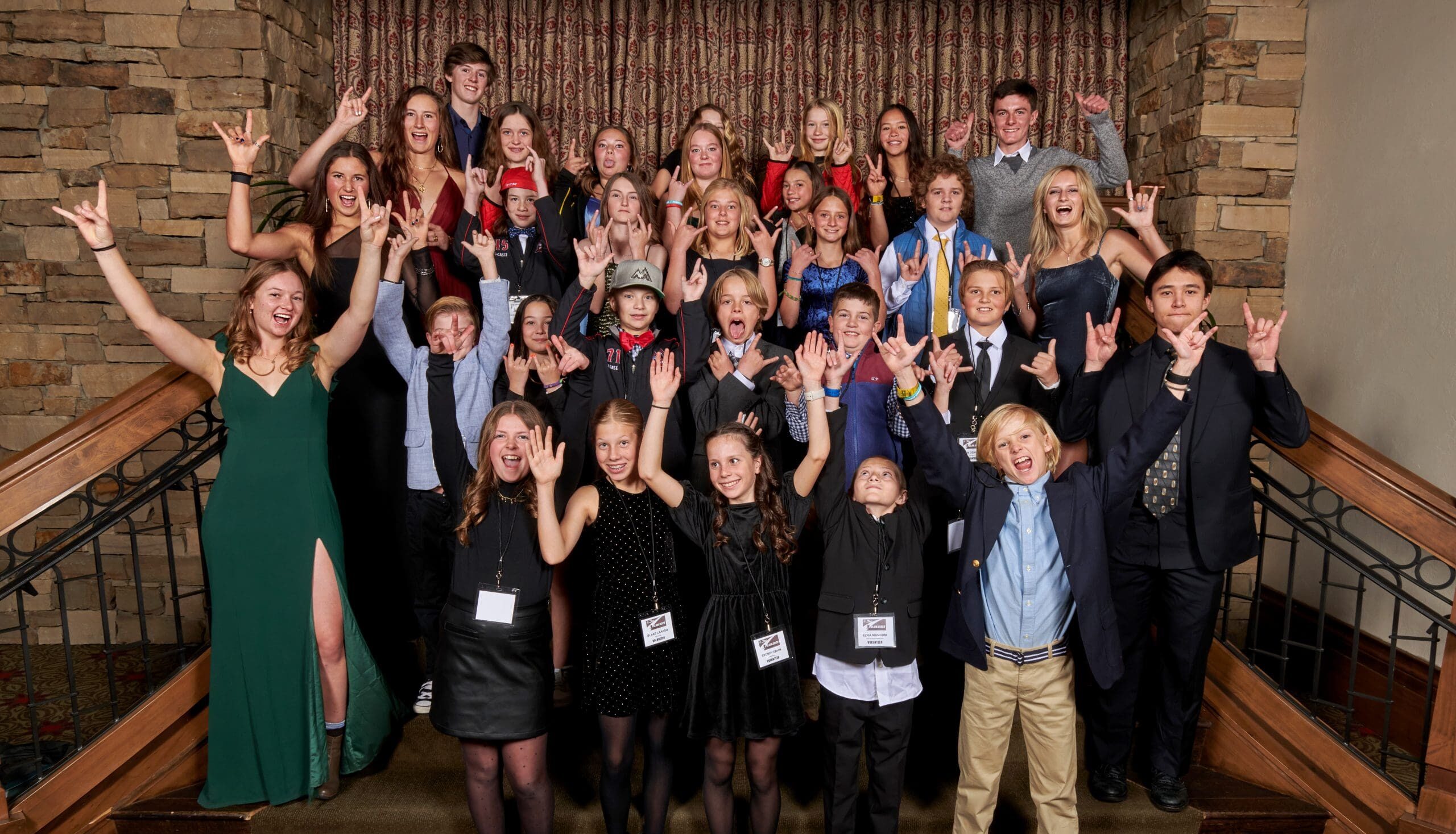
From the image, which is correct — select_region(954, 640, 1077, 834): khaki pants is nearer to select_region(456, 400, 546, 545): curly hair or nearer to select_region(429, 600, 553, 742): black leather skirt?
select_region(429, 600, 553, 742): black leather skirt

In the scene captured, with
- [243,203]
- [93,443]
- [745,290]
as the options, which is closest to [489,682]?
[93,443]

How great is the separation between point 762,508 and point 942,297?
1355mm

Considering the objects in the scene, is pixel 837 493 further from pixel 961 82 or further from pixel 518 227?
pixel 961 82

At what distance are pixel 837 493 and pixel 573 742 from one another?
123 centimetres

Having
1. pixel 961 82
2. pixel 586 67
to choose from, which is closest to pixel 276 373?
pixel 586 67

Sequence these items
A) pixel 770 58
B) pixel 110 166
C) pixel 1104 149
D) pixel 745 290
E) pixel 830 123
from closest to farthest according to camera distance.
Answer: pixel 745 290 < pixel 1104 149 < pixel 830 123 < pixel 110 166 < pixel 770 58

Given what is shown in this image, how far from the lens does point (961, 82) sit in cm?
546

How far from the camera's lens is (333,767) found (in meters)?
2.88

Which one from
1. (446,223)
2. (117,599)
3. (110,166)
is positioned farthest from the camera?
(117,599)

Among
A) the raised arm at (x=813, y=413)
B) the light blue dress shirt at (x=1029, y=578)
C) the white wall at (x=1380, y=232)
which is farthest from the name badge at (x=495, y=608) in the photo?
the white wall at (x=1380, y=232)

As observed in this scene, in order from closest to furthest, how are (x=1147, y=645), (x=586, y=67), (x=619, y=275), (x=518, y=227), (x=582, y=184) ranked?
(x=1147, y=645)
(x=619, y=275)
(x=518, y=227)
(x=582, y=184)
(x=586, y=67)

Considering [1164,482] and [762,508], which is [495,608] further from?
[1164,482]

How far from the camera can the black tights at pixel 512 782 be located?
2.63m

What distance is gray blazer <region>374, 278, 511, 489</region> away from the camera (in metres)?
3.13
